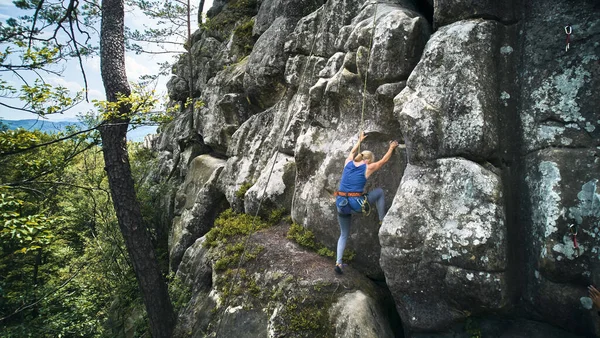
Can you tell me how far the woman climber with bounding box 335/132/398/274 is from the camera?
286 inches

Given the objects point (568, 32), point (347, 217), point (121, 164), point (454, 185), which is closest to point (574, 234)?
point (454, 185)

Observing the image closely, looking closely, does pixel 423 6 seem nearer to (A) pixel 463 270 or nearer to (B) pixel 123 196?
(A) pixel 463 270

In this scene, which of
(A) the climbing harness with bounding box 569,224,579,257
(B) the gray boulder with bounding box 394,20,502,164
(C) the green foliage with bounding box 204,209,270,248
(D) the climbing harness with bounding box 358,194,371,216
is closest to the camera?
(A) the climbing harness with bounding box 569,224,579,257

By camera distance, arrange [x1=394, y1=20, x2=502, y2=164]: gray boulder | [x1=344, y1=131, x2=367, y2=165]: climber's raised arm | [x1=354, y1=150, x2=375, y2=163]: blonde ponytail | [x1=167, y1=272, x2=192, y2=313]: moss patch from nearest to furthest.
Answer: [x1=394, y1=20, x2=502, y2=164]: gray boulder < [x1=354, y1=150, x2=375, y2=163]: blonde ponytail < [x1=344, y1=131, x2=367, y2=165]: climber's raised arm < [x1=167, y1=272, x2=192, y2=313]: moss patch

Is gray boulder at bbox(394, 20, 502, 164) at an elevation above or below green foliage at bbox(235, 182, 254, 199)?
above

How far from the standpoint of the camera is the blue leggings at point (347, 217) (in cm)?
748

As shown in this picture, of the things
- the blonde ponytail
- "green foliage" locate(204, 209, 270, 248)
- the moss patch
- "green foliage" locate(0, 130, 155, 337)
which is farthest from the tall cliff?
"green foliage" locate(0, 130, 155, 337)

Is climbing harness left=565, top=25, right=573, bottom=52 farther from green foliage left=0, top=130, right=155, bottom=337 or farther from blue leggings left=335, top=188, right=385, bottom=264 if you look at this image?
green foliage left=0, top=130, right=155, bottom=337

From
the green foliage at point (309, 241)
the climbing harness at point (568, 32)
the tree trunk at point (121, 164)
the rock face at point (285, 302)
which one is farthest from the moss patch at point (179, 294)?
the climbing harness at point (568, 32)

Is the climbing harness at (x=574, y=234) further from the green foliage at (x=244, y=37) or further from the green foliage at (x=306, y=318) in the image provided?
the green foliage at (x=244, y=37)

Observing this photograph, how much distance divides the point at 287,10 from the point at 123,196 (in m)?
10.8

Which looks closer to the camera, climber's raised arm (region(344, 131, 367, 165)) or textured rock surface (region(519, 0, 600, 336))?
textured rock surface (region(519, 0, 600, 336))

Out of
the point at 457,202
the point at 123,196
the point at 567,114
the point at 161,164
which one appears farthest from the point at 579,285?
the point at 161,164

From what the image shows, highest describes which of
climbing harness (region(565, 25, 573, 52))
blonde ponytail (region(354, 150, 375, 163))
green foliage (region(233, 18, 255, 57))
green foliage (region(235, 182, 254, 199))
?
green foliage (region(233, 18, 255, 57))
